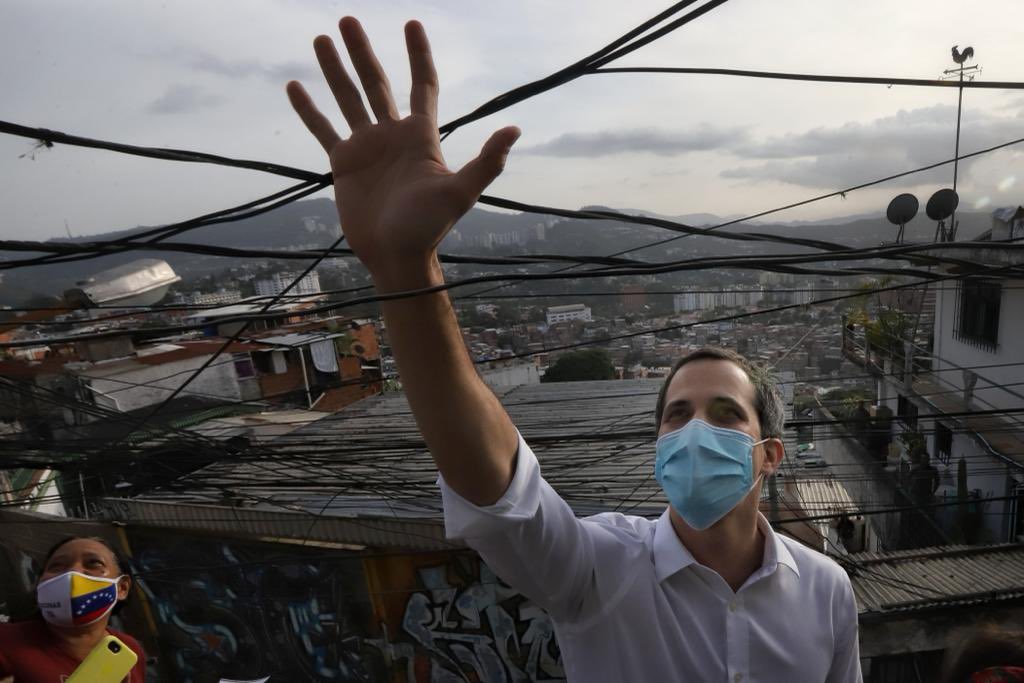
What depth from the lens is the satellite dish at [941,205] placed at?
777 cm

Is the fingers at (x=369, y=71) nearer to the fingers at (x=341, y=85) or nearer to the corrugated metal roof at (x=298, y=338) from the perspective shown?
the fingers at (x=341, y=85)

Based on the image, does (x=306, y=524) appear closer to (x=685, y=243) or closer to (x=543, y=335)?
(x=543, y=335)

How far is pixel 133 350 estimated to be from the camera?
1411cm

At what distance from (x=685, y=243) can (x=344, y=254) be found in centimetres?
216

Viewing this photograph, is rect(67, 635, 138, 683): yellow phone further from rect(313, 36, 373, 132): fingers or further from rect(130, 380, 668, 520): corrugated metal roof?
rect(313, 36, 373, 132): fingers

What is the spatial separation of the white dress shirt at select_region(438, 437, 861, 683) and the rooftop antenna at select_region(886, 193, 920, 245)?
7.71 metres

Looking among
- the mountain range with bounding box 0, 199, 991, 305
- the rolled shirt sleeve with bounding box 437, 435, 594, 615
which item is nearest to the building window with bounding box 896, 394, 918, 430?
the mountain range with bounding box 0, 199, 991, 305

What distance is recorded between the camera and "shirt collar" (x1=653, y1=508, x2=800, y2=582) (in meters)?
1.48

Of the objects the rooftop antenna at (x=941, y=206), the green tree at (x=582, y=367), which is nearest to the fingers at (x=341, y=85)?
the rooftop antenna at (x=941, y=206)

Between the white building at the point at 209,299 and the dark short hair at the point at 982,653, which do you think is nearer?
the white building at the point at 209,299

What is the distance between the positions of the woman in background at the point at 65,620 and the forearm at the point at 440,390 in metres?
2.63

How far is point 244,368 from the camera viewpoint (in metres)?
16.0

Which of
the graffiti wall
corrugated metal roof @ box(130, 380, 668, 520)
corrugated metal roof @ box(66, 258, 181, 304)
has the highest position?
corrugated metal roof @ box(66, 258, 181, 304)

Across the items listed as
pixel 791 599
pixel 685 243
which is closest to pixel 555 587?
pixel 791 599
